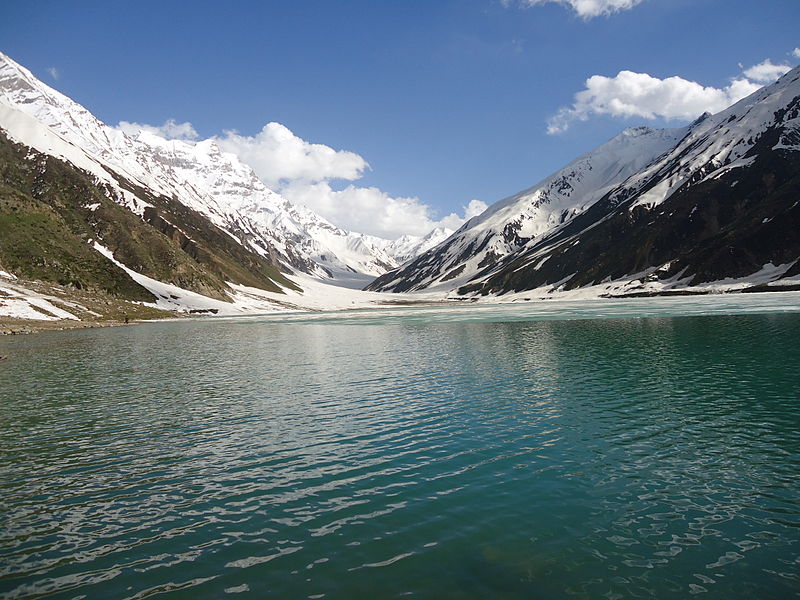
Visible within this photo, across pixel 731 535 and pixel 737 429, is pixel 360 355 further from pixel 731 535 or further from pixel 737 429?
pixel 731 535

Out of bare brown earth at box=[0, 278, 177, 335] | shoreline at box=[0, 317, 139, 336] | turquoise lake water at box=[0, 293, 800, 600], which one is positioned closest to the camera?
turquoise lake water at box=[0, 293, 800, 600]

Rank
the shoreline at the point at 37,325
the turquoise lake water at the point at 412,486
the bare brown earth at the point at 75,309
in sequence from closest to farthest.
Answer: the turquoise lake water at the point at 412,486
the shoreline at the point at 37,325
the bare brown earth at the point at 75,309

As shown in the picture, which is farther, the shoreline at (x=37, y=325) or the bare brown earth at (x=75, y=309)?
the bare brown earth at (x=75, y=309)

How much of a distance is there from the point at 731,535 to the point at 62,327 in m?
134

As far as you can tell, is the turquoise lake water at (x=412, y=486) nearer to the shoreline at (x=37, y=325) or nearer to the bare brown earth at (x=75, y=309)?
the shoreline at (x=37, y=325)

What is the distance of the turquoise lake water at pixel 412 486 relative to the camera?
12.2 meters

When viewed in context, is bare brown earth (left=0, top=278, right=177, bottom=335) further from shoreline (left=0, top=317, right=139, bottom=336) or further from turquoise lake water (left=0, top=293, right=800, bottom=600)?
turquoise lake water (left=0, top=293, right=800, bottom=600)

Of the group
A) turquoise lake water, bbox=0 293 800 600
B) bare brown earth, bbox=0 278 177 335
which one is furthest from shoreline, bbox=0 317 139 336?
turquoise lake water, bbox=0 293 800 600

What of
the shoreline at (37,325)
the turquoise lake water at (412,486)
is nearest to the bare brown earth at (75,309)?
the shoreline at (37,325)

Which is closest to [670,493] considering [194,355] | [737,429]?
[737,429]

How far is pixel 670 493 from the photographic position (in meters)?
16.6

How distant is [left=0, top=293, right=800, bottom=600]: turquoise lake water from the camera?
12.2m

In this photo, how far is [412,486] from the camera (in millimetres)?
18219

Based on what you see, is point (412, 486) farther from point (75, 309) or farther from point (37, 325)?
point (75, 309)
